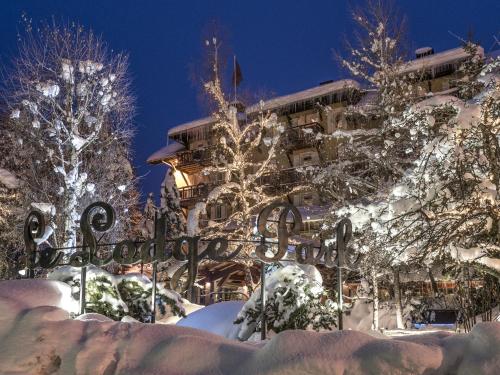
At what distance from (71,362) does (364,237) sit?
1075 cm

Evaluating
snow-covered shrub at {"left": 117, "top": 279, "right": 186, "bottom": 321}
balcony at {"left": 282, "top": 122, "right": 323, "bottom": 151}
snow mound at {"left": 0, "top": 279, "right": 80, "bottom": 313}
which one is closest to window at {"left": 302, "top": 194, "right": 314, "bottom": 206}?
balcony at {"left": 282, "top": 122, "right": 323, "bottom": 151}

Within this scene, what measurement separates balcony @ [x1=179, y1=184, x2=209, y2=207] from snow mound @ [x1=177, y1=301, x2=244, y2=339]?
22128 mm

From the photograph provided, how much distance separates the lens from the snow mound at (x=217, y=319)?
35.8ft

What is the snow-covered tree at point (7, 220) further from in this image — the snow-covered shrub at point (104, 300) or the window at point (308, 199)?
the window at point (308, 199)

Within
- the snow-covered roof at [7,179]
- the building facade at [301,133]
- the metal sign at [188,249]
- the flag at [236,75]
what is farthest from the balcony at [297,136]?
the metal sign at [188,249]

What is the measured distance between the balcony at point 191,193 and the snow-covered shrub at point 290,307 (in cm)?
2373

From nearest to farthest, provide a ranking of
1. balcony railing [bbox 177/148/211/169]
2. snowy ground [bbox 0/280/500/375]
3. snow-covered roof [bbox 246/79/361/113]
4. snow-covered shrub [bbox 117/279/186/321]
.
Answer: snowy ground [bbox 0/280/500/375] < snow-covered shrub [bbox 117/279/186/321] < snow-covered roof [bbox 246/79/361/113] < balcony railing [bbox 177/148/211/169]

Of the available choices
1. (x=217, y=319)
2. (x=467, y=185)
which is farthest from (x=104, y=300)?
(x=467, y=185)

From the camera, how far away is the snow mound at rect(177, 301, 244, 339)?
1092 cm

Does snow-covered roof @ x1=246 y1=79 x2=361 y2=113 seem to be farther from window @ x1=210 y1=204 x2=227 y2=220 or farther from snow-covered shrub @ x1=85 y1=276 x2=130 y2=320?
snow-covered shrub @ x1=85 y1=276 x2=130 y2=320

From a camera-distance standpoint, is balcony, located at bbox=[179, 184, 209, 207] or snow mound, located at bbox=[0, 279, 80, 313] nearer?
snow mound, located at bbox=[0, 279, 80, 313]

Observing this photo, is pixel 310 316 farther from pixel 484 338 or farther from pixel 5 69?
pixel 5 69

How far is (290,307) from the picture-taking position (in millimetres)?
10086

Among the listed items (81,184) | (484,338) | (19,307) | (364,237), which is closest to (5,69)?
(81,184)
